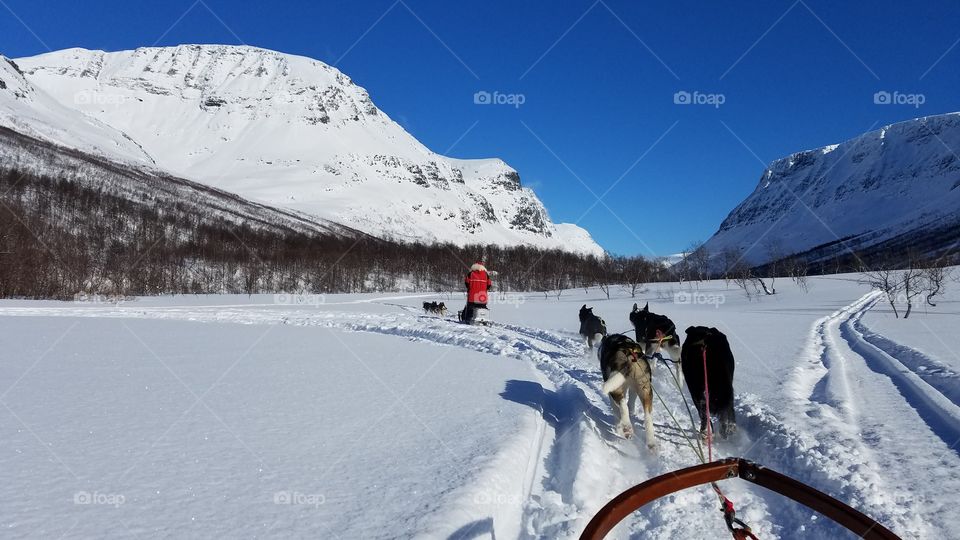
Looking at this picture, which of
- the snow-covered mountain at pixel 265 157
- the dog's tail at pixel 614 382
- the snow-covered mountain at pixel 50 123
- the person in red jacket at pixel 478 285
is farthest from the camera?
the snow-covered mountain at pixel 265 157

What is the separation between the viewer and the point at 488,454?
3721mm

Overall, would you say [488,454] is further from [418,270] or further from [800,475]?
[418,270]

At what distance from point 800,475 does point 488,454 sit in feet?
7.52

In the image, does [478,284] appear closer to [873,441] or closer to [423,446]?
[423,446]

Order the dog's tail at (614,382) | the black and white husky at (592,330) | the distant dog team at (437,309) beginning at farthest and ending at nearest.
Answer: the distant dog team at (437,309)
the black and white husky at (592,330)
the dog's tail at (614,382)

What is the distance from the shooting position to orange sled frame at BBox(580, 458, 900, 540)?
176 centimetres

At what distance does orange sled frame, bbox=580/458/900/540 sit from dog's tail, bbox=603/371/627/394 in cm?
212

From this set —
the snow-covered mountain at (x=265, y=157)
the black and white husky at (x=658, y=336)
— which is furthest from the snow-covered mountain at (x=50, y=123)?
the black and white husky at (x=658, y=336)

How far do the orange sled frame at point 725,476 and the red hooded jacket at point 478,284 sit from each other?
11.7 meters

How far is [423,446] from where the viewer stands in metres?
3.94

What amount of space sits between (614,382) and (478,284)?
31.5 ft

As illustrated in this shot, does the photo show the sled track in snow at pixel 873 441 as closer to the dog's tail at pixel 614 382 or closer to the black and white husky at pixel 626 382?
the black and white husky at pixel 626 382

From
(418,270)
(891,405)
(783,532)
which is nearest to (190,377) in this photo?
(783,532)

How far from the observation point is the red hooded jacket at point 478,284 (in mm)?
13766
